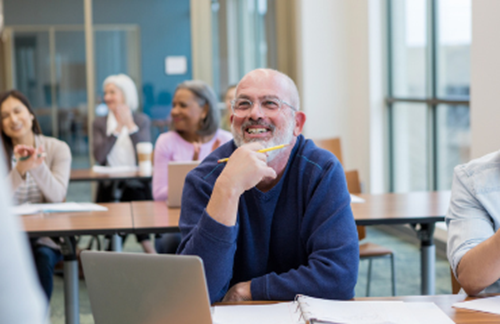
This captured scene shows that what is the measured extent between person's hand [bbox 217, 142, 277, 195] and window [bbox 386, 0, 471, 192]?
10.7 feet

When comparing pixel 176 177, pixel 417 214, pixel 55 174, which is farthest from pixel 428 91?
pixel 55 174

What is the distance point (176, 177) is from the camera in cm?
303

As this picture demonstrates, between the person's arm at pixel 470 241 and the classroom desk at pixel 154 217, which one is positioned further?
the classroom desk at pixel 154 217

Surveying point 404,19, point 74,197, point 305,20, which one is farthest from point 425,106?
point 74,197

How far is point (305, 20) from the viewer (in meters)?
6.43

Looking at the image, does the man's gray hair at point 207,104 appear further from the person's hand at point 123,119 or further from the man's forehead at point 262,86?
the man's forehead at point 262,86

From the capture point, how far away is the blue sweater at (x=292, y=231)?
5.38 feet

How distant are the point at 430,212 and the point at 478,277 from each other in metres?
1.30

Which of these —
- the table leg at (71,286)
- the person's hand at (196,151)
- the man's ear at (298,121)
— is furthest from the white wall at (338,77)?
the man's ear at (298,121)

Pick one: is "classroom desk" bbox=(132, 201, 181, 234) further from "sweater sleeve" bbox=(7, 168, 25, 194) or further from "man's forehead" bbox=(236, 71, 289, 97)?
"man's forehead" bbox=(236, 71, 289, 97)

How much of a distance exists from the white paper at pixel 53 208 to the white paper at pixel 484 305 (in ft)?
6.76

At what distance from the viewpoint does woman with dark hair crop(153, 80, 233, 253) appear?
12.2ft

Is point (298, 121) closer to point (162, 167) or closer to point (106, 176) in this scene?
point (162, 167)

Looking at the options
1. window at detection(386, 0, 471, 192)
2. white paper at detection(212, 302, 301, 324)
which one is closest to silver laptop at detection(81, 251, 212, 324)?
white paper at detection(212, 302, 301, 324)
